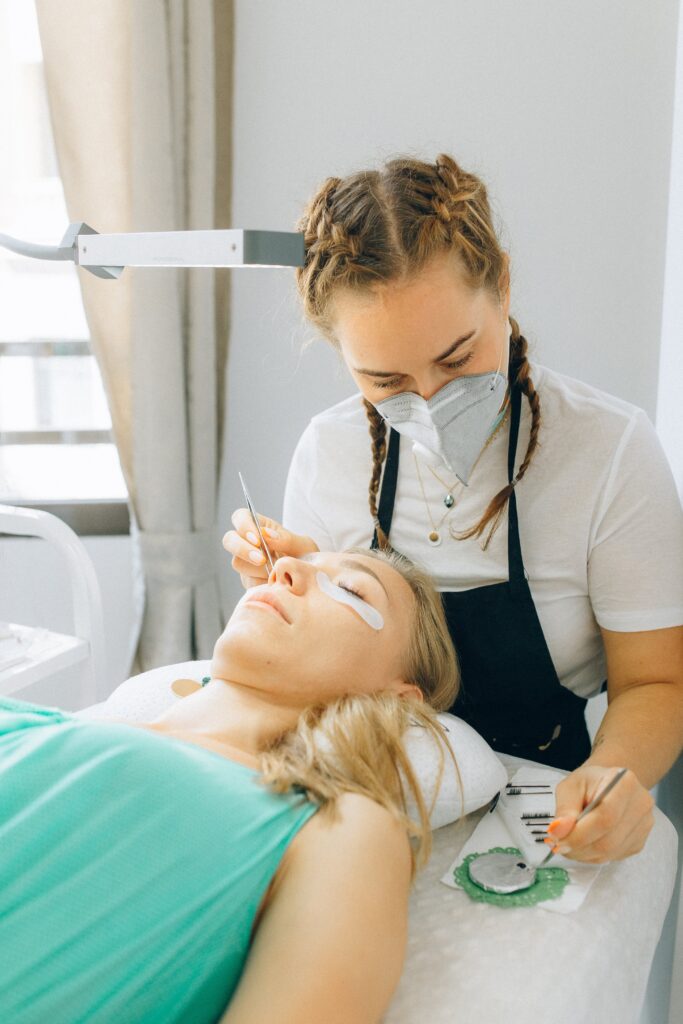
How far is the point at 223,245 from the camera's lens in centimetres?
90

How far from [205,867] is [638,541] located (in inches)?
29.4

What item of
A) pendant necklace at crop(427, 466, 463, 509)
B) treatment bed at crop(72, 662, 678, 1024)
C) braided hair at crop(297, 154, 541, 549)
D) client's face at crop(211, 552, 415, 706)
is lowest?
treatment bed at crop(72, 662, 678, 1024)

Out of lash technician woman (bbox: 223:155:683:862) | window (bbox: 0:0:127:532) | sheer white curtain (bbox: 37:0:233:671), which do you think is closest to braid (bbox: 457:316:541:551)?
lash technician woman (bbox: 223:155:683:862)

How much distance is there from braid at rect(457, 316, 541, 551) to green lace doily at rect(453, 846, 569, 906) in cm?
51

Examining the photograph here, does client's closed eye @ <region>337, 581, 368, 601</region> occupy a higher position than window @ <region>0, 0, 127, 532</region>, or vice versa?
window @ <region>0, 0, 127, 532</region>

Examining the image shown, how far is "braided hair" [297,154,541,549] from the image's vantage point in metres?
1.18

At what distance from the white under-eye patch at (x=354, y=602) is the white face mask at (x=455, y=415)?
0.76 feet

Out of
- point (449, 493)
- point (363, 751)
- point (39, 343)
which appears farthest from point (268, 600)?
point (39, 343)

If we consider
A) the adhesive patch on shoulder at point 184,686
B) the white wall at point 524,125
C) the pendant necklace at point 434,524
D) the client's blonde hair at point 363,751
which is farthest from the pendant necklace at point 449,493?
the white wall at point 524,125

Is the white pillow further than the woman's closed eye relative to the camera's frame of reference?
No

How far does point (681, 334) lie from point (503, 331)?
1.86ft

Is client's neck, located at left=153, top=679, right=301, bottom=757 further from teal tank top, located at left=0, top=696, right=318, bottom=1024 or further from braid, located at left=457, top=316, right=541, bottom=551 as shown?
braid, located at left=457, top=316, right=541, bottom=551

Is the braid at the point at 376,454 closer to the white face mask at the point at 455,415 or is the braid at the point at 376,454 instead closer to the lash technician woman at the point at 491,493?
the lash technician woman at the point at 491,493

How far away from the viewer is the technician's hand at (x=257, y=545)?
1402mm
